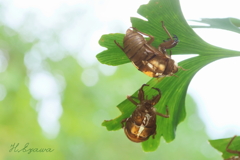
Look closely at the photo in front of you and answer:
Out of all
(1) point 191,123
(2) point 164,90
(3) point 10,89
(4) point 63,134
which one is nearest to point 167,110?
(2) point 164,90

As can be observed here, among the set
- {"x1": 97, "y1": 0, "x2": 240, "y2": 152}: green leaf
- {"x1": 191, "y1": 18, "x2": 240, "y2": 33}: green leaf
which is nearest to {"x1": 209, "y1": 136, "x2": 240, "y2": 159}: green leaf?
{"x1": 97, "y1": 0, "x2": 240, "y2": 152}: green leaf

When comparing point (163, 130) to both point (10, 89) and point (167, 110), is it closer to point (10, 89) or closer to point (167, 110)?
point (167, 110)

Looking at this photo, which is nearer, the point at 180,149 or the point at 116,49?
the point at 116,49

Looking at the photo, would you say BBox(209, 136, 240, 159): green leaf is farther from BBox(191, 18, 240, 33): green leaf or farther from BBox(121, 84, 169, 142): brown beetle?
BBox(191, 18, 240, 33): green leaf

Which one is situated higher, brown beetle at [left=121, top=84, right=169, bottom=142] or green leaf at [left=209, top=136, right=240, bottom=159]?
brown beetle at [left=121, top=84, right=169, bottom=142]

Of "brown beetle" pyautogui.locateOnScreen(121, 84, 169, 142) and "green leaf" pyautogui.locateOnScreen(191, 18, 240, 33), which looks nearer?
"brown beetle" pyautogui.locateOnScreen(121, 84, 169, 142)

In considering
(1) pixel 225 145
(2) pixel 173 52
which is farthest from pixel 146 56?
(1) pixel 225 145

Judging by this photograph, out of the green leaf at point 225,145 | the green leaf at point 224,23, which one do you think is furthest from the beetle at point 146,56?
the green leaf at point 225,145

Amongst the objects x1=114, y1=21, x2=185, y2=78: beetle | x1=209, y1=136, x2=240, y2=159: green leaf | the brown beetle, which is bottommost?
x1=209, y1=136, x2=240, y2=159: green leaf
